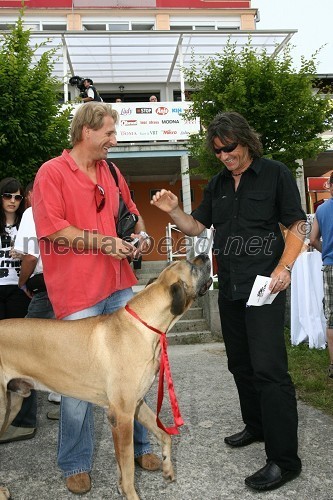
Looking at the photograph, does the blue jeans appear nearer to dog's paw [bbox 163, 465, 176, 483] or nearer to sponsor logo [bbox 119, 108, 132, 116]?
dog's paw [bbox 163, 465, 176, 483]

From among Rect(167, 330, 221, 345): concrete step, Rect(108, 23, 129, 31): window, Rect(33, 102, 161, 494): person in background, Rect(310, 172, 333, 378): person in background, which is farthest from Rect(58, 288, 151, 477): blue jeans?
Rect(108, 23, 129, 31): window

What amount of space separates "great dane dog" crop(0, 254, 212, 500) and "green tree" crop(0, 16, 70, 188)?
14.9ft

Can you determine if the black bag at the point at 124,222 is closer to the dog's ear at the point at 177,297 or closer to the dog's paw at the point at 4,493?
the dog's ear at the point at 177,297

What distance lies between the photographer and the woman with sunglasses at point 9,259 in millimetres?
4254

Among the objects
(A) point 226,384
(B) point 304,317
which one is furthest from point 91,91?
(A) point 226,384

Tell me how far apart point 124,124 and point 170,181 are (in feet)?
15.9

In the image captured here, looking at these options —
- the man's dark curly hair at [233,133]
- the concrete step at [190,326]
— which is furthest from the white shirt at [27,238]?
the concrete step at [190,326]

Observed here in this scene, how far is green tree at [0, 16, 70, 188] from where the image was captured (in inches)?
271

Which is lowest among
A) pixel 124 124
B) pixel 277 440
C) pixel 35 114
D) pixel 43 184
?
pixel 277 440

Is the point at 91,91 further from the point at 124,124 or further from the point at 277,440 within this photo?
the point at 277,440

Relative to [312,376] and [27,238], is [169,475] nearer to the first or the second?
[27,238]

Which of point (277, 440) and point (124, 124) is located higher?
point (124, 124)

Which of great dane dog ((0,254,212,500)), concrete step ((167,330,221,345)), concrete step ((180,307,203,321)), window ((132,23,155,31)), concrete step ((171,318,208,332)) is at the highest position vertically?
window ((132,23,155,31))

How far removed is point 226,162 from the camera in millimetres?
3221
